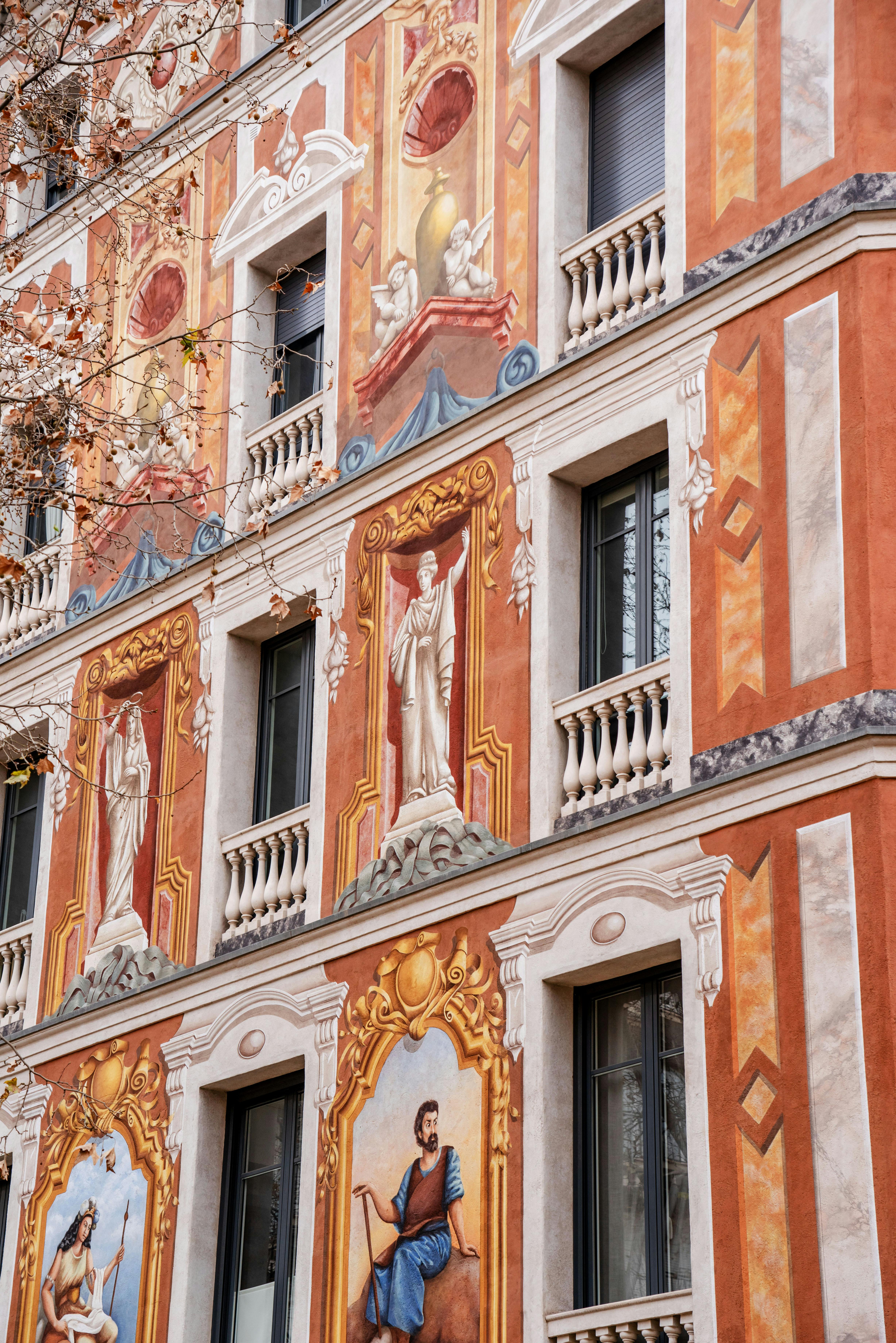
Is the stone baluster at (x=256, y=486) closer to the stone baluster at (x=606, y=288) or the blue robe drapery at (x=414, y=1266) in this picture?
the stone baluster at (x=606, y=288)

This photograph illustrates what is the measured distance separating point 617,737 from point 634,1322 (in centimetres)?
368

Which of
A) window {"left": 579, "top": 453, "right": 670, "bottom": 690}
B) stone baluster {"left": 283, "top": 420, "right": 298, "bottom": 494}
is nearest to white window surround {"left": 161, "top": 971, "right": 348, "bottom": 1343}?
window {"left": 579, "top": 453, "right": 670, "bottom": 690}

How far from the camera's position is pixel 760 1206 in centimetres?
1157

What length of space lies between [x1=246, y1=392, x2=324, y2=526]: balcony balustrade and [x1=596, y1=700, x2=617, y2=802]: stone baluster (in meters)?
4.18

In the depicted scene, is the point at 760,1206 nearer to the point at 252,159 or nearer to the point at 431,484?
the point at 431,484

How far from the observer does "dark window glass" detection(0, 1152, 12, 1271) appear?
1752cm

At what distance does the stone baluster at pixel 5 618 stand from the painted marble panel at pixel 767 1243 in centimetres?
1065

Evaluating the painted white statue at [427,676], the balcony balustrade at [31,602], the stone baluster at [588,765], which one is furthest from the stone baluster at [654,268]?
the balcony balustrade at [31,602]

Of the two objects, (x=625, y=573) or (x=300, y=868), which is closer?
(x=625, y=573)

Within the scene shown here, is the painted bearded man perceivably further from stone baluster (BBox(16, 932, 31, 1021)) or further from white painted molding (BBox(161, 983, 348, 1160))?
stone baluster (BBox(16, 932, 31, 1021))

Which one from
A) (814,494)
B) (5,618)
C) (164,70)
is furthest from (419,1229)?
(164,70)

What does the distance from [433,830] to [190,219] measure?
24.2 feet

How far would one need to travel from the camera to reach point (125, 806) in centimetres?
1789

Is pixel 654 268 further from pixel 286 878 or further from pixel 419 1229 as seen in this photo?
pixel 419 1229
